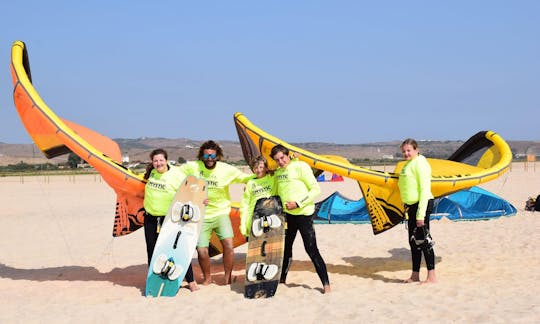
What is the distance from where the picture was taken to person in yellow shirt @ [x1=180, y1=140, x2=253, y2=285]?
6.99 metres

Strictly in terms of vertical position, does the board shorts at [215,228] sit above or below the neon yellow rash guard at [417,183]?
below

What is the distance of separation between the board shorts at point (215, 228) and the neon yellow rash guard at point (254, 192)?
0.26 metres

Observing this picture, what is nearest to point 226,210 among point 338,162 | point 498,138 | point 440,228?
point 338,162

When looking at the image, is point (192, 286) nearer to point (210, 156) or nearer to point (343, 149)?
point (210, 156)

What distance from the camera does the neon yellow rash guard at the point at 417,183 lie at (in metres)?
6.84

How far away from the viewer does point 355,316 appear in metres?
5.79

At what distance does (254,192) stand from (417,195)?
1.82 metres

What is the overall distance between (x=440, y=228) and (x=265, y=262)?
6.70 m

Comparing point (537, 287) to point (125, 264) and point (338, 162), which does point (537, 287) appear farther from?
point (125, 264)

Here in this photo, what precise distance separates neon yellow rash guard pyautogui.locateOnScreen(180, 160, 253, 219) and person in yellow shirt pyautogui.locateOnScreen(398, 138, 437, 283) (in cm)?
176

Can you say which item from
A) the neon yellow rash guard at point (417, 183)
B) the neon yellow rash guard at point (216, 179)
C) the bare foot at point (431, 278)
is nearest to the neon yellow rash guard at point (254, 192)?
the neon yellow rash guard at point (216, 179)

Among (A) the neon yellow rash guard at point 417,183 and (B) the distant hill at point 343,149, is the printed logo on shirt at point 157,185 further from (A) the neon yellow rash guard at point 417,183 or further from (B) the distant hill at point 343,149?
(B) the distant hill at point 343,149

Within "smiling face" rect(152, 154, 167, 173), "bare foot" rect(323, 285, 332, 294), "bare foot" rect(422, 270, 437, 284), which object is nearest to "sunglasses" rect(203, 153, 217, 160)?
"smiling face" rect(152, 154, 167, 173)

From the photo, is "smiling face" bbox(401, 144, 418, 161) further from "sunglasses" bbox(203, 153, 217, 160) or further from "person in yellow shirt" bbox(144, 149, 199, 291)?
"person in yellow shirt" bbox(144, 149, 199, 291)
